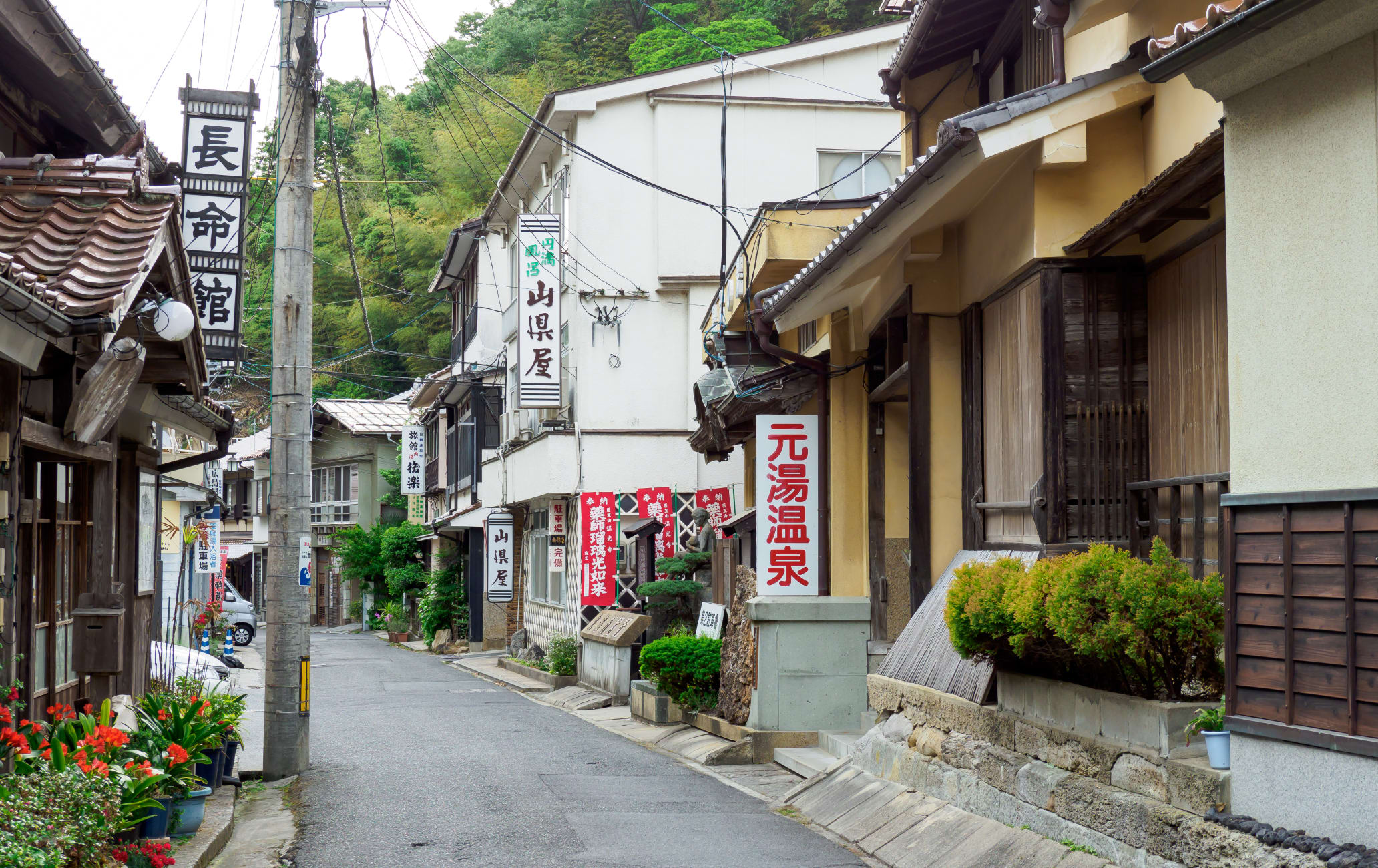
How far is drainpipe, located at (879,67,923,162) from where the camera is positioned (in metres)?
13.6

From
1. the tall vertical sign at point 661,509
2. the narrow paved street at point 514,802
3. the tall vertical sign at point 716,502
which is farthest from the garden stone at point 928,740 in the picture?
the tall vertical sign at point 661,509

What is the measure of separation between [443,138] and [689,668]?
90.9 feet

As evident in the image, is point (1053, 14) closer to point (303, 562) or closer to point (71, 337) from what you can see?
point (71, 337)

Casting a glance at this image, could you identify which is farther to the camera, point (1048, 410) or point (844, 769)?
point (844, 769)

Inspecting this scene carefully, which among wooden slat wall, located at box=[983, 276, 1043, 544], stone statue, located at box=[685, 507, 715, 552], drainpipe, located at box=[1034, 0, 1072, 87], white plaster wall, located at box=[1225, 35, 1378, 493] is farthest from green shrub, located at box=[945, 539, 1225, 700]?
stone statue, located at box=[685, 507, 715, 552]

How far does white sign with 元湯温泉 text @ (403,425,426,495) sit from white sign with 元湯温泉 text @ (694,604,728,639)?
30.2 meters

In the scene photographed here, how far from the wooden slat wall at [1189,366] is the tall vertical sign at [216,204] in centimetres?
1081

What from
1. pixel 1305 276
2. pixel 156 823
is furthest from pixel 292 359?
pixel 1305 276

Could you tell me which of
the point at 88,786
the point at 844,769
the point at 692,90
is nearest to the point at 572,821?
the point at 844,769

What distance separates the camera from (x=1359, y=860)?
4969 millimetres

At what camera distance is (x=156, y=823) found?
29.4 feet

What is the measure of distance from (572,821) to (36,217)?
6.46 meters

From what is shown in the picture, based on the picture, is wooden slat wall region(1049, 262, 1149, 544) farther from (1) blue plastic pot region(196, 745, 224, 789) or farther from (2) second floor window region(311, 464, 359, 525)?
(2) second floor window region(311, 464, 359, 525)

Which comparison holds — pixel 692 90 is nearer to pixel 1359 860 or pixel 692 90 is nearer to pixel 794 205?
pixel 794 205
